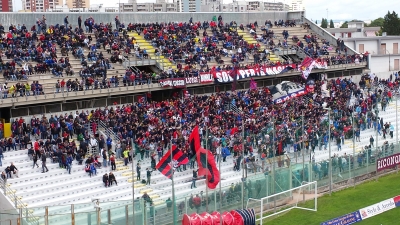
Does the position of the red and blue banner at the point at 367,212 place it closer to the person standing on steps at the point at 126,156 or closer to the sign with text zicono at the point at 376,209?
the sign with text zicono at the point at 376,209

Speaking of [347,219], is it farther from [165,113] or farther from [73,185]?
[165,113]

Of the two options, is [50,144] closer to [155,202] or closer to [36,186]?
[36,186]

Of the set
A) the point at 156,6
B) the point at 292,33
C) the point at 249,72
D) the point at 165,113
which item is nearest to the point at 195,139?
the point at 165,113

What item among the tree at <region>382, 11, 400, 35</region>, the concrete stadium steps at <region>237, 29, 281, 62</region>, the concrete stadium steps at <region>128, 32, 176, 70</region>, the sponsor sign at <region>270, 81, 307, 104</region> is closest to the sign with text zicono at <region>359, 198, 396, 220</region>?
the sponsor sign at <region>270, 81, 307, 104</region>

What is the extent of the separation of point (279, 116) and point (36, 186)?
1854cm

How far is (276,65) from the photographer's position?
53.5 m

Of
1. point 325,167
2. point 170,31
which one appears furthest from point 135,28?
point 325,167

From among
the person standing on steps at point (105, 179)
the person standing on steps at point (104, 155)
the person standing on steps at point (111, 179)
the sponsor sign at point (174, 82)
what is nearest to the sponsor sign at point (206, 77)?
the sponsor sign at point (174, 82)

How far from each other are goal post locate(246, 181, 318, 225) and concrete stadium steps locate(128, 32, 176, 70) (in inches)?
728

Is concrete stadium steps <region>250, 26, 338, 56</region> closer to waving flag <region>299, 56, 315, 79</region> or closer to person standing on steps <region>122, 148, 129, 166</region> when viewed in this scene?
waving flag <region>299, 56, 315, 79</region>

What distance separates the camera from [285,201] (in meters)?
32.2

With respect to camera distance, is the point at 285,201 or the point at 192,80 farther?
the point at 192,80

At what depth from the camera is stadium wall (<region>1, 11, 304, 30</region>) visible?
149 ft

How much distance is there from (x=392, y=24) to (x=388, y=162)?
74.6m
